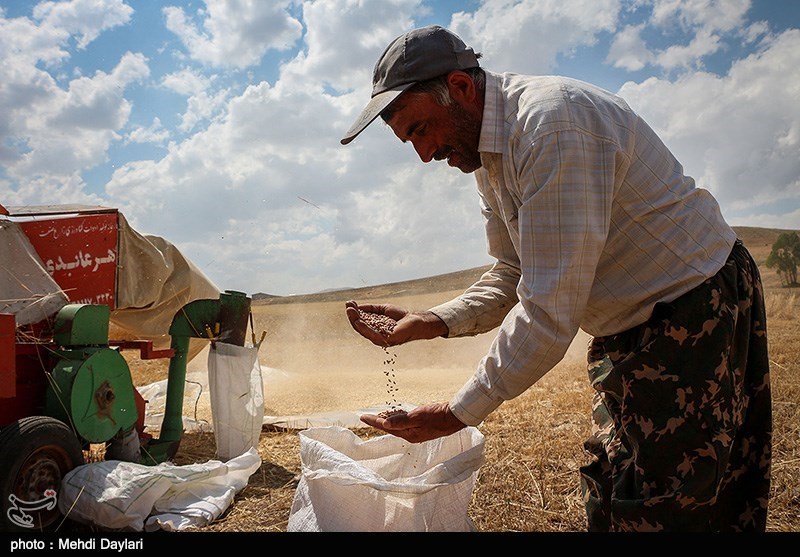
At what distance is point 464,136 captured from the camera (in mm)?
1999

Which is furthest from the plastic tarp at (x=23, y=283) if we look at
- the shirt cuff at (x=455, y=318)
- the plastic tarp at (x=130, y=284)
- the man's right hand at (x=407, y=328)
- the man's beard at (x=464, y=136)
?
the man's beard at (x=464, y=136)

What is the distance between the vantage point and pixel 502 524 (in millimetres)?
3113

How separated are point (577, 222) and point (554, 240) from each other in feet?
0.25

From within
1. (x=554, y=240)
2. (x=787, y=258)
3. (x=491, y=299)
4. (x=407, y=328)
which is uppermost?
(x=787, y=258)

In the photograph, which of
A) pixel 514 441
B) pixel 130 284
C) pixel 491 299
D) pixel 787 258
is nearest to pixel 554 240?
pixel 491 299

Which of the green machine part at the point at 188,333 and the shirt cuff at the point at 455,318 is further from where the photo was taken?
the green machine part at the point at 188,333

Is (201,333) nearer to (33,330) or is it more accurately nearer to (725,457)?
(33,330)

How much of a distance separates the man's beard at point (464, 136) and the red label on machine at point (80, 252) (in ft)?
12.2

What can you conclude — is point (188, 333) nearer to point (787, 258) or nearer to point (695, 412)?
point (695, 412)

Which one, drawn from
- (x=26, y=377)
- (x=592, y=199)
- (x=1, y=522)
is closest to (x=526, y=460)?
(x=592, y=199)

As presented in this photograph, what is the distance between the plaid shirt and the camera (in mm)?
1731

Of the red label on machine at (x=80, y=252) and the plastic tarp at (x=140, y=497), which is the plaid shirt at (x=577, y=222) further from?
the red label on machine at (x=80, y=252)

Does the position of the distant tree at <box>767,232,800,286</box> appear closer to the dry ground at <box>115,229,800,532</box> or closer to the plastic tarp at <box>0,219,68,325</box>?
the dry ground at <box>115,229,800,532</box>

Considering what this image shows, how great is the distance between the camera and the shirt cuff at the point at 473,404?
188 cm
